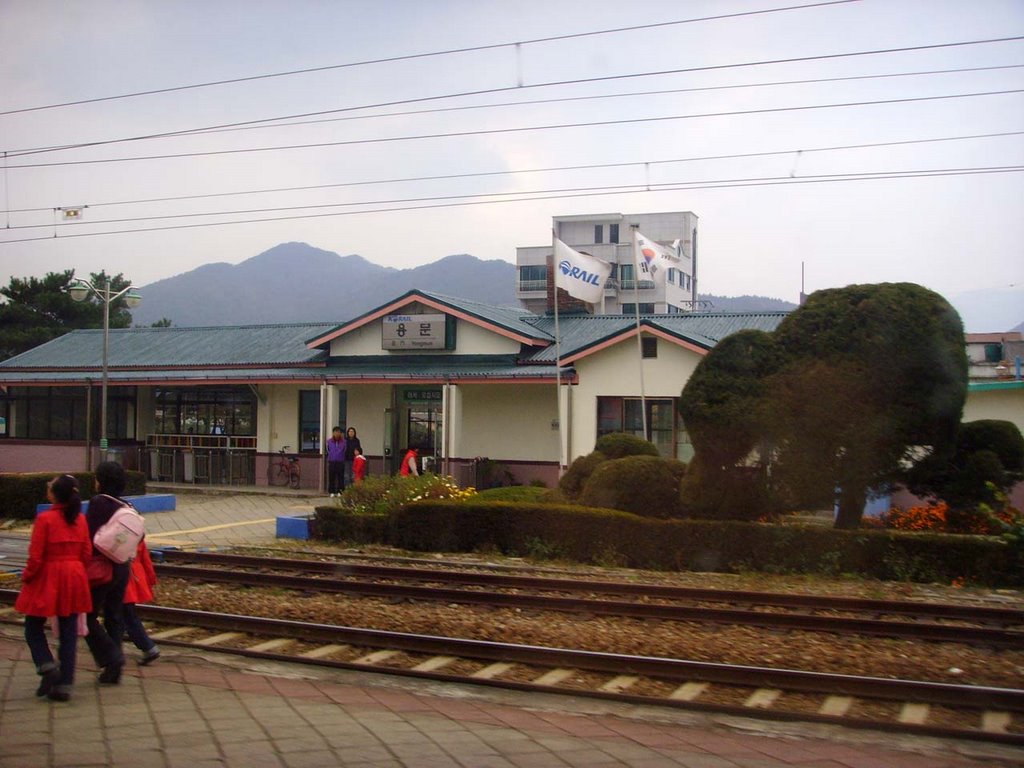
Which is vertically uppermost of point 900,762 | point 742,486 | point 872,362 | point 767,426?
A: point 872,362

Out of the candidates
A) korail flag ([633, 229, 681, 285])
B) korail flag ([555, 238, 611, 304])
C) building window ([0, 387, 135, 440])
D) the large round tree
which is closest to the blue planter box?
the large round tree

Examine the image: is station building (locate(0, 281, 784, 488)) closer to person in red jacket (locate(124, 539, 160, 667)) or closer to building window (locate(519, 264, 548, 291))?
person in red jacket (locate(124, 539, 160, 667))

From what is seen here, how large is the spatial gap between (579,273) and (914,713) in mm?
17589

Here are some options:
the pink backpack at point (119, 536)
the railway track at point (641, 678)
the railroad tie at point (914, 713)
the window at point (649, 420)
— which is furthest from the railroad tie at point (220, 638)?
the window at point (649, 420)

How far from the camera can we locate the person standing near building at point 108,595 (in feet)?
23.2


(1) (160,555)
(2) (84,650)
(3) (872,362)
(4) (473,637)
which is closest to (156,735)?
(2) (84,650)

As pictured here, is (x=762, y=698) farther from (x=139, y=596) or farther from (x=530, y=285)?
(x=530, y=285)

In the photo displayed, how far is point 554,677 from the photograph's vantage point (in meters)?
7.91

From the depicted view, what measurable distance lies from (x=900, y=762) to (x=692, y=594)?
525 cm

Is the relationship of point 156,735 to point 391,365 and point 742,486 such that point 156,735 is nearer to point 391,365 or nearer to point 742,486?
point 742,486

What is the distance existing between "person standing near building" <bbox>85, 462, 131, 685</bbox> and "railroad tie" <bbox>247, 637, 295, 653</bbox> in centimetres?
156

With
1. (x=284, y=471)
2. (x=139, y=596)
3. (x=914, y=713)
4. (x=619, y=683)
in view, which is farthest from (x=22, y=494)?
(x=914, y=713)

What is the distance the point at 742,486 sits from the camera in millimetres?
14625

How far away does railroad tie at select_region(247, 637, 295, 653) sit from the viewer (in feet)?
29.0
